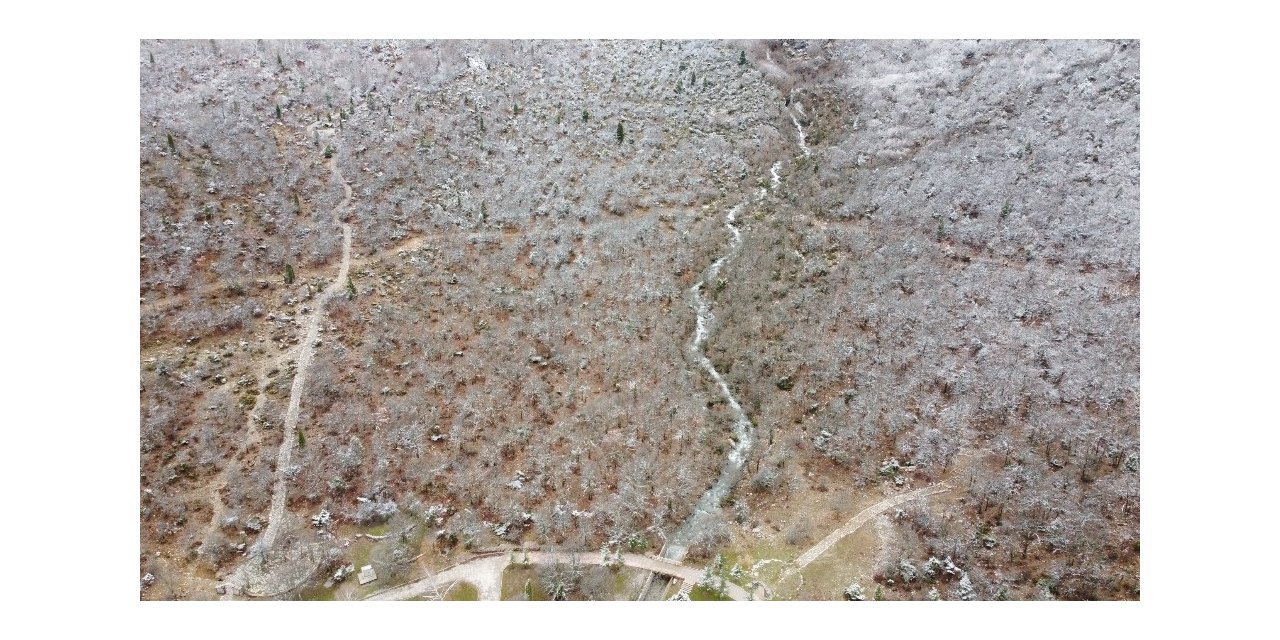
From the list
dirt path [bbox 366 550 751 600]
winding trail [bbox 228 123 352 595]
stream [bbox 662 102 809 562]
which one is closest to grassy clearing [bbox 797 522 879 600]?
dirt path [bbox 366 550 751 600]

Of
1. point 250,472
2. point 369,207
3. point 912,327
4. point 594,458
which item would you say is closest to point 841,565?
point 594,458

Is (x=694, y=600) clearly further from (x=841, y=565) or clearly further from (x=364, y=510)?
(x=364, y=510)

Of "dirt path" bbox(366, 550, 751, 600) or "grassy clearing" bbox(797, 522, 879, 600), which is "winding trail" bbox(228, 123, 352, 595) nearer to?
"dirt path" bbox(366, 550, 751, 600)

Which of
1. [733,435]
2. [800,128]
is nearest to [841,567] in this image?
[733,435]

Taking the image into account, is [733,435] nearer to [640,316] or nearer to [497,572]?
[640,316]

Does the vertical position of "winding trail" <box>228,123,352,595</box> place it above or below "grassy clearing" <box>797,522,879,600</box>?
above

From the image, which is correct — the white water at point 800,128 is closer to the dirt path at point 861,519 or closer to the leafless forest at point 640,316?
the leafless forest at point 640,316

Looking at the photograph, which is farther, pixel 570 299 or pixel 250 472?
pixel 570 299
